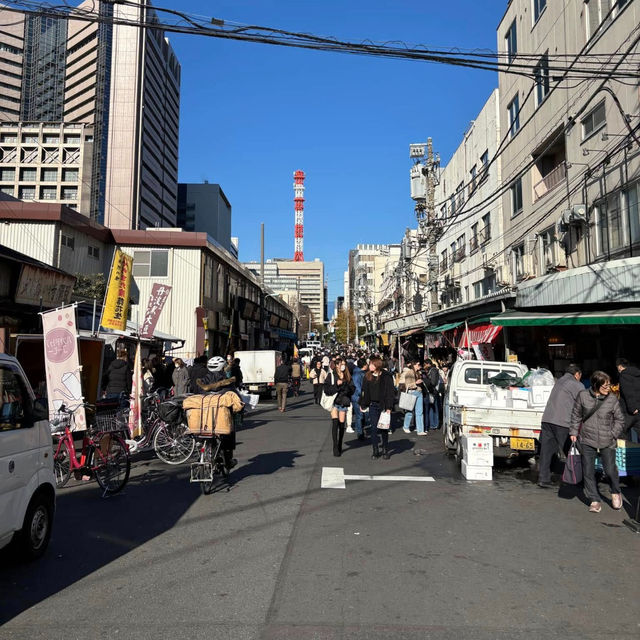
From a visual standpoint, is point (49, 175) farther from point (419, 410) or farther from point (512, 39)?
point (419, 410)

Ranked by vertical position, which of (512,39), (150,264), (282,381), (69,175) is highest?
(69,175)

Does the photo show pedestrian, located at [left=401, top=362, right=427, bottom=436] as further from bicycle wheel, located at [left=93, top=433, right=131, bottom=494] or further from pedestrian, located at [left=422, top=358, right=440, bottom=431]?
bicycle wheel, located at [left=93, top=433, right=131, bottom=494]

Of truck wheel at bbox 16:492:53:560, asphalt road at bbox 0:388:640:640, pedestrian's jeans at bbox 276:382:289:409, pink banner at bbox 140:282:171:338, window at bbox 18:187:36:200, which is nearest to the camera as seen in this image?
asphalt road at bbox 0:388:640:640

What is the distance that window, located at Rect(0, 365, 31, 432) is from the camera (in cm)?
455

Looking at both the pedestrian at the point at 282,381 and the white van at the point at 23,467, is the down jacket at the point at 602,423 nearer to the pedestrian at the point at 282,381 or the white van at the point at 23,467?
the white van at the point at 23,467

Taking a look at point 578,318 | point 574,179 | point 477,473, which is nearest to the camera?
point 477,473

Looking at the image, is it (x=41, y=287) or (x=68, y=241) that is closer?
(x=41, y=287)

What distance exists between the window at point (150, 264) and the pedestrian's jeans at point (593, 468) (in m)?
25.2

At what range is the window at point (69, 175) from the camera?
86575 millimetres

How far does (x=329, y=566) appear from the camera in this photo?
4855mm

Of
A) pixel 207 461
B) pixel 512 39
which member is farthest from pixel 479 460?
pixel 512 39

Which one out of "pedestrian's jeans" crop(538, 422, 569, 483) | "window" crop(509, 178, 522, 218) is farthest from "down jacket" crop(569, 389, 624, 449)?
"window" crop(509, 178, 522, 218)

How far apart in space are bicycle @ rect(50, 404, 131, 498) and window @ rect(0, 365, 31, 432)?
2813 millimetres

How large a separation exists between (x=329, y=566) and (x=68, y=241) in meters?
23.4
